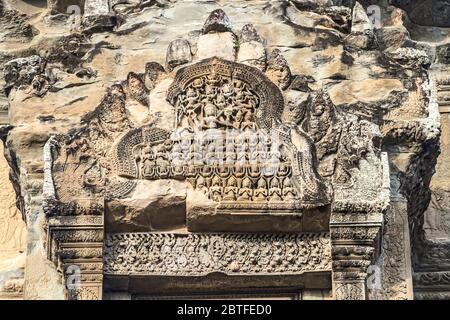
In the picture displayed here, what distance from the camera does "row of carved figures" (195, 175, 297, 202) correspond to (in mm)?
13820

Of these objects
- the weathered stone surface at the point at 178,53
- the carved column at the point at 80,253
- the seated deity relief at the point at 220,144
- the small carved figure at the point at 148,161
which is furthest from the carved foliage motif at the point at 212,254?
the weathered stone surface at the point at 178,53

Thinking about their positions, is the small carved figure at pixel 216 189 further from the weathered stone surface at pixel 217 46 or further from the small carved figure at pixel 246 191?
the weathered stone surface at pixel 217 46

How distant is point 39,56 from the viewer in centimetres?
1556

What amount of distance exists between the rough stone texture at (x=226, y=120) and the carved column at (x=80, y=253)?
17 millimetres

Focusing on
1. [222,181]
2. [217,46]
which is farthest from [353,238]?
[217,46]

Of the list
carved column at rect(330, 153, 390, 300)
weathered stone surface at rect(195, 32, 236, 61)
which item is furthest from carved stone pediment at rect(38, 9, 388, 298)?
weathered stone surface at rect(195, 32, 236, 61)

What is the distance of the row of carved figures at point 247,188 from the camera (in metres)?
13.8

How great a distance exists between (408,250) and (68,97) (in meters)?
3.06

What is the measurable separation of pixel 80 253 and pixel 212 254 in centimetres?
105

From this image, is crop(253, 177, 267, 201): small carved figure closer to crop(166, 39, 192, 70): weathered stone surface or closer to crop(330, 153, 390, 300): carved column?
crop(330, 153, 390, 300): carved column

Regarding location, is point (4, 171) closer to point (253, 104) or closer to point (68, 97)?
point (68, 97)

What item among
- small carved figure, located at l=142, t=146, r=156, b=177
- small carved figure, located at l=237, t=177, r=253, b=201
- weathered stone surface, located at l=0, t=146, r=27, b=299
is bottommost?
weathered stone surface, located at l=0, t=146, r=27, b=299

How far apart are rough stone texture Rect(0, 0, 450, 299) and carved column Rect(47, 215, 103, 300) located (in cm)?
2
